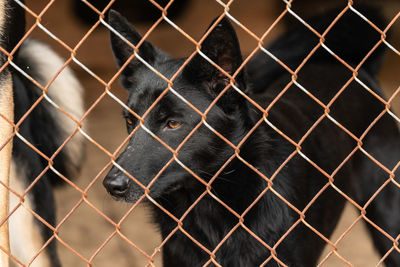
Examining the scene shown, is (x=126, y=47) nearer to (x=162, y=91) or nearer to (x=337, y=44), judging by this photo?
(x=162, y=91)

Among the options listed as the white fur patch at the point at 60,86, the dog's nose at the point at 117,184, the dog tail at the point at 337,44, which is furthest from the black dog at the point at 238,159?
the white fur patch at the point at 60,86

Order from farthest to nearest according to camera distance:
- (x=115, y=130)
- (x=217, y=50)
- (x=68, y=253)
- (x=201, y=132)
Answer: (x=115, y=130) → (x=68, y=253) → (x=201, y=132) → (x=217, y=50)

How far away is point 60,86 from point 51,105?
13 cm

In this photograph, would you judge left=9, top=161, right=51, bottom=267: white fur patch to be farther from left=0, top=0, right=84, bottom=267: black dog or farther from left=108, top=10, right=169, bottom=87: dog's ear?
left=108, top=10, right=169, bottom=87: dog's ear

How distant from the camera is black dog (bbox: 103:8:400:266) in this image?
249cm

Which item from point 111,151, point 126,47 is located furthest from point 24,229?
point 111,151

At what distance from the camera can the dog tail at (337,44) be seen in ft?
12.0

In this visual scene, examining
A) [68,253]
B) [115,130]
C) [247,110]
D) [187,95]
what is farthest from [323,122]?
[115,130]

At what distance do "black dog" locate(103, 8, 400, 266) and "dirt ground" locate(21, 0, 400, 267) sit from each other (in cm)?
29

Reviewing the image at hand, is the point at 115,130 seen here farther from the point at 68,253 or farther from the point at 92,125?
the point at 68,253

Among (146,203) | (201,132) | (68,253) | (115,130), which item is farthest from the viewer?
(115,130)

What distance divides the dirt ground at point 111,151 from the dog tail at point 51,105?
1.24 ft

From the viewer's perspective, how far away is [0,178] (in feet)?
8.95

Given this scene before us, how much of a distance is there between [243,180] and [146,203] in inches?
19.2
